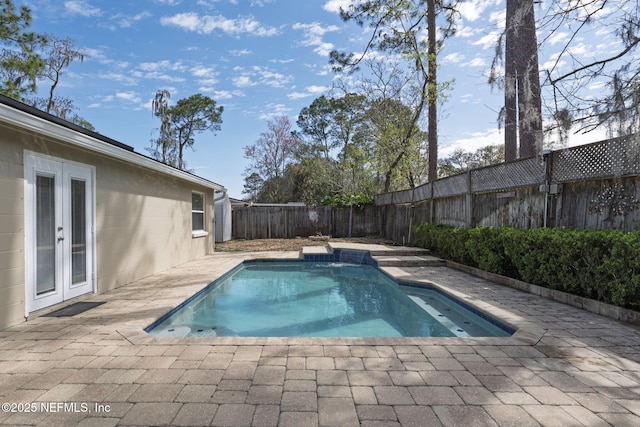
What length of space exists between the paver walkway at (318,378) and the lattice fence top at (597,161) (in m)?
1.88

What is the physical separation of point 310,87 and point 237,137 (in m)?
9.96

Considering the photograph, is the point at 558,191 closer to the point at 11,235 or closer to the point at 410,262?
the point at 410,262

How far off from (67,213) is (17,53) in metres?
10.2

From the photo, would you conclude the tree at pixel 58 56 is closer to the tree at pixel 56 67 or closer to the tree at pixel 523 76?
the tree at pixel 56 67

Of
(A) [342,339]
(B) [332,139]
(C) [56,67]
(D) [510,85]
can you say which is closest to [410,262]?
(D) [510,85]

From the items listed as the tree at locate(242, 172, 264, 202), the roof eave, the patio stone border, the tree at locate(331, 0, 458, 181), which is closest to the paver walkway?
the patio stone border

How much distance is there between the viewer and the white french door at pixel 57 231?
3541mm

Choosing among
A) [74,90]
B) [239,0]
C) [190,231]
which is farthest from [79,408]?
[74,90]

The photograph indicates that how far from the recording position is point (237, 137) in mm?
23062

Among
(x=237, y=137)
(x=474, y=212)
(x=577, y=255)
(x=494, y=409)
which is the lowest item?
(x=494, y=409)

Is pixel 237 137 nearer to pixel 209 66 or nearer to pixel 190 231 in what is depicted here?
pixel 209 66

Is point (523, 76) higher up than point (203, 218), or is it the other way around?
point (523, 76)

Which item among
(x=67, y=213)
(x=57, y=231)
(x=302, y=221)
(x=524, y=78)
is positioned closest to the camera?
(x=57, y=231)

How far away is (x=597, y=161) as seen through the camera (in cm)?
426
